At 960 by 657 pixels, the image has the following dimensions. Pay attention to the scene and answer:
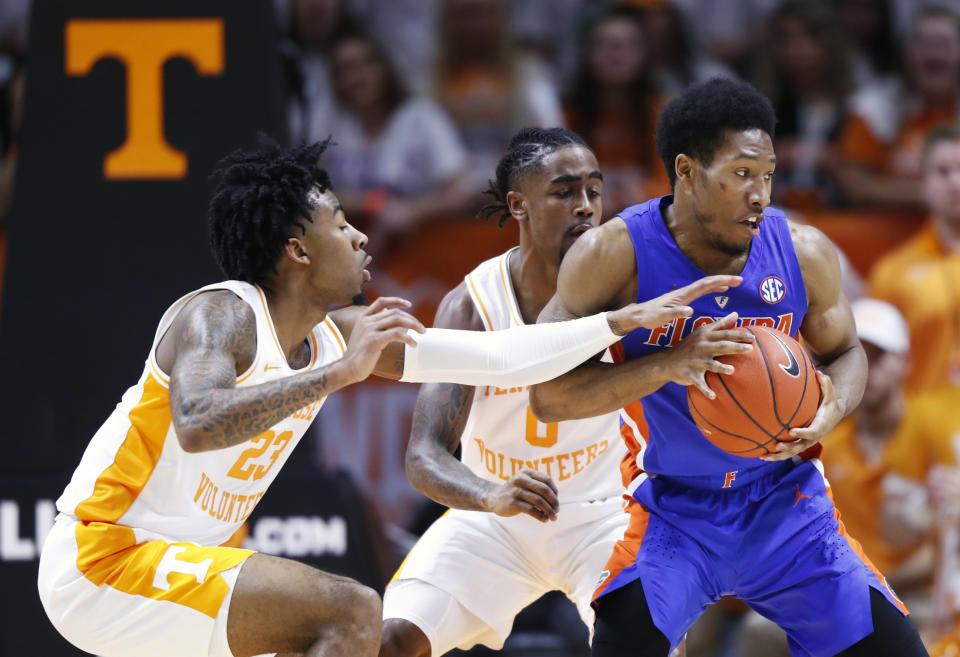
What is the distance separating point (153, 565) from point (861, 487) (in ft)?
14.8

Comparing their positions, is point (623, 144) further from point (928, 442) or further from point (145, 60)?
point (145, 60)

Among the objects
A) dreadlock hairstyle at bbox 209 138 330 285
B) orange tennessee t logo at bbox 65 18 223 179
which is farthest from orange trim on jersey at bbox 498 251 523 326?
orange tennessee t logo at bbox 65 18 223 179

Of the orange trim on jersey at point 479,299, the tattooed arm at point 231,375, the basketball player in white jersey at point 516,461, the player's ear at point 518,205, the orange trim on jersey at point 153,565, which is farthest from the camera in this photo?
the player's ear at point 518,205

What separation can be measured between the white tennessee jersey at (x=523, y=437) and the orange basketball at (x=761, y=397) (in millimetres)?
1007

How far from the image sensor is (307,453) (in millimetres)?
6164

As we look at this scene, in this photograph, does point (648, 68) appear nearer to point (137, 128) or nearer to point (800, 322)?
point (137, 128)

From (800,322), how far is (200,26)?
3275 mm

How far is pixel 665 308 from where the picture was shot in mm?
3859

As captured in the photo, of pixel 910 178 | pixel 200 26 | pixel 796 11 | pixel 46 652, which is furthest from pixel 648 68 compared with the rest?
pixel 46 652

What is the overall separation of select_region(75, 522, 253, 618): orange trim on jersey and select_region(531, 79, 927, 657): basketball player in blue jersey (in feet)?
3.64

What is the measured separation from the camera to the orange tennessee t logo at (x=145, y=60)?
19.9 feet

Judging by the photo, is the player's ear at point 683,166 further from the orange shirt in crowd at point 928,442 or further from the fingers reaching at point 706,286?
the orange shirt in crowd at point 928,442

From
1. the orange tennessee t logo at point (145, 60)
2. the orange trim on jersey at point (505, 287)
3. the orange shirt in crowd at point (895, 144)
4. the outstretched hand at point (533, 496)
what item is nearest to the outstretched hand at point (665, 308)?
the outstretched hand at point (533, 496)

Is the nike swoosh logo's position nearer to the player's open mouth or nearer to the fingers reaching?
the fingers reaching
